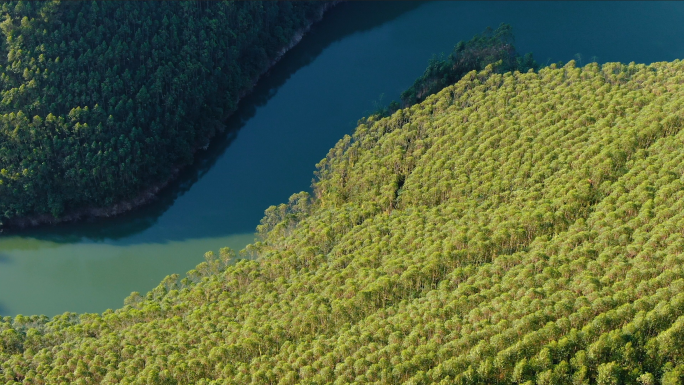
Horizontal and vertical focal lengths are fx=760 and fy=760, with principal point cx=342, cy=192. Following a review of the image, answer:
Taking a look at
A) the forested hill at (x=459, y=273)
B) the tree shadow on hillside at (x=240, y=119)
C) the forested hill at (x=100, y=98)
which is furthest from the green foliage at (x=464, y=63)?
the forested hill at (x=100, y=98)

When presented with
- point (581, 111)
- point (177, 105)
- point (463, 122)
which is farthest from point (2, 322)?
point (581, 111)

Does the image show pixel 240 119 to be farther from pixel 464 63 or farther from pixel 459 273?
pixel 459 273

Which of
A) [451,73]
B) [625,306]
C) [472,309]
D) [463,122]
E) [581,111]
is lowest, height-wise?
[625,306]

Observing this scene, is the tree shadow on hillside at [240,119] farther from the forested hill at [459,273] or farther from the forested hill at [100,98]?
the forested hill at [459,273]

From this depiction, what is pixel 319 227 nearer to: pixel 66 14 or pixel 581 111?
pixel 581 111

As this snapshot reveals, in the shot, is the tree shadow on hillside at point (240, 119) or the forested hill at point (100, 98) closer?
the forested hill at point (100, 98)

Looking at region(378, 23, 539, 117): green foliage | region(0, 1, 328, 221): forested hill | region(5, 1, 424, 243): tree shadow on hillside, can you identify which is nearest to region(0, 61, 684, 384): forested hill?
region(378, 23, 539, 117): green foliage

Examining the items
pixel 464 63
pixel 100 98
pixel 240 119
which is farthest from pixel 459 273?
pixel 240 119
